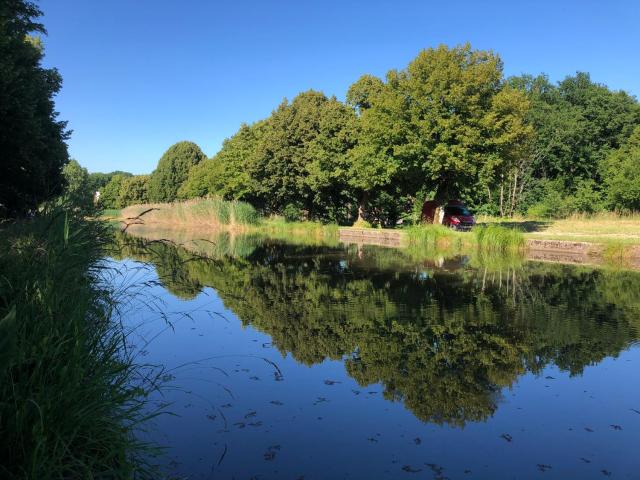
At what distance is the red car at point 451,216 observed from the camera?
91.0 feet

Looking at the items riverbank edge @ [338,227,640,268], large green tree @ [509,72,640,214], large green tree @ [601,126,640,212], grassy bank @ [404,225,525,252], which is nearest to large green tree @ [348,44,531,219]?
grassy bank @ [404,225,525,252]

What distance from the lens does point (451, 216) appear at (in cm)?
2827

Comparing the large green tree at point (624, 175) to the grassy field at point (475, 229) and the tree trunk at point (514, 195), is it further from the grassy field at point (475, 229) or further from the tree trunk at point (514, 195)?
the tree trunk at point (514, 195)

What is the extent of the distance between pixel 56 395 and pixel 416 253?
18.4 metres

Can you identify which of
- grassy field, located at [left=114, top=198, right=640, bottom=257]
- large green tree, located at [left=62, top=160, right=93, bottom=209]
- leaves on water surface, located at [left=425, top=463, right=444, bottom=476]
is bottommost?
leaves on water surface, located at [left=425, top=463, right=444, bottom=476]

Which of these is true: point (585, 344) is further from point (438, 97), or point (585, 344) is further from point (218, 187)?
point (218, 187)

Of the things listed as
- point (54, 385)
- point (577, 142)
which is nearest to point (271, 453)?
point (54, 385)

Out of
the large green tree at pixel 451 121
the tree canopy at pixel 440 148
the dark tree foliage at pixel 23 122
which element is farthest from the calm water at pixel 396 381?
the tree canopy at pixel 440 148

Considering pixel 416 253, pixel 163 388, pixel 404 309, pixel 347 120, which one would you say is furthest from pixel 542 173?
pixel 163 388

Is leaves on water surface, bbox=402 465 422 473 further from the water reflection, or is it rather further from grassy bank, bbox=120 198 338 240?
grassy bank, bbox=120 198 338 240

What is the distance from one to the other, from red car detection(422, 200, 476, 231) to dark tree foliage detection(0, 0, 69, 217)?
19252 mm

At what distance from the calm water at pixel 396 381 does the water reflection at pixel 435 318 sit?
0.04 meters

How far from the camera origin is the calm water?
398 centimetres

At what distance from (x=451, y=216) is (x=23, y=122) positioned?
21385mm
